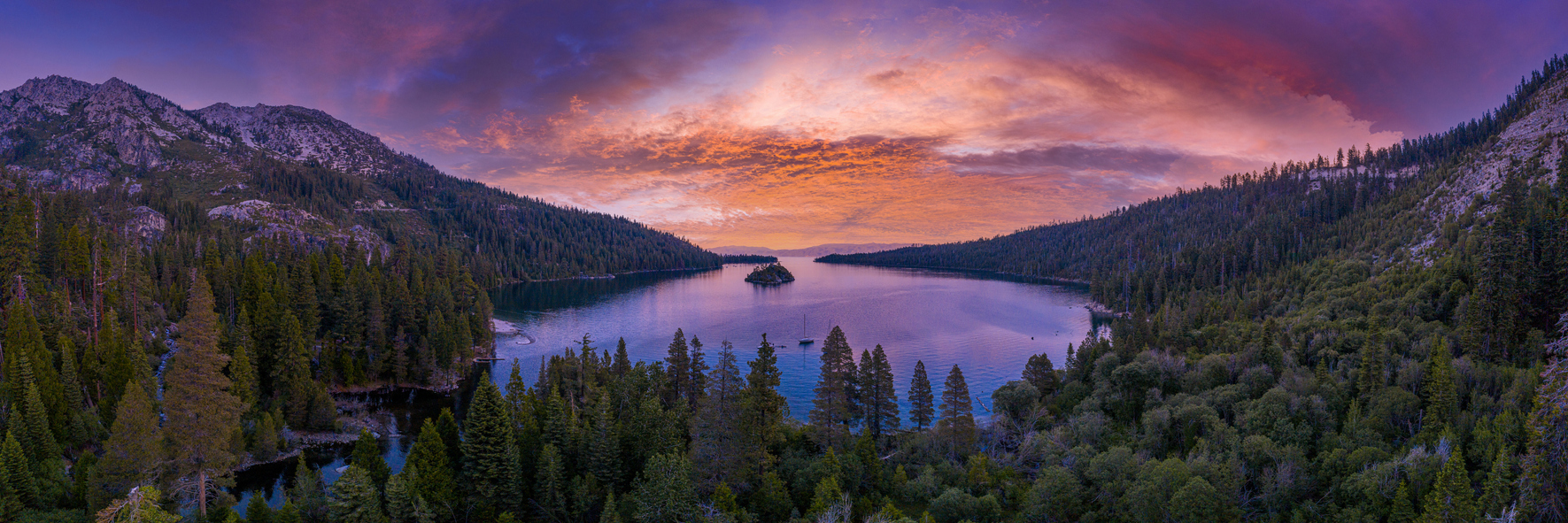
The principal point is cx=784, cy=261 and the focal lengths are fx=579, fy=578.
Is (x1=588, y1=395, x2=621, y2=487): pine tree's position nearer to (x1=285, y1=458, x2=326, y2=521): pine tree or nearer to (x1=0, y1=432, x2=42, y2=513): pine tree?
(x1=285, y1=458, x2=326, y2=521): pine tree

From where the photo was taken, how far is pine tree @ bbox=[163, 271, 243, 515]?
109 ft

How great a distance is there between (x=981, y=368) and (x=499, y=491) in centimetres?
6934

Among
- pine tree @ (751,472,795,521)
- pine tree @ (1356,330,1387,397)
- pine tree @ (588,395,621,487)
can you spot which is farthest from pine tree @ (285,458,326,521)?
pine tree @ (1356,330,1387,397)

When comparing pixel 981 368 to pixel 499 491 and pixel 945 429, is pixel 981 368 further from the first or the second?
pixel 499 491

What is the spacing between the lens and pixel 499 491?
132 feet

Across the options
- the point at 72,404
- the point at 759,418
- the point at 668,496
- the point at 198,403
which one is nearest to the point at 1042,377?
the point at 759,418

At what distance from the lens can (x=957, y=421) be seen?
50.0 metres

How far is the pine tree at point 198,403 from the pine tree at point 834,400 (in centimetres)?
3962

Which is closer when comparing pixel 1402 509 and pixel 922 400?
pixel 1402 509

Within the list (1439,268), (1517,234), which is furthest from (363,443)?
(1439,268)

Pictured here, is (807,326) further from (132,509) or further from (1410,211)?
(1410,211)

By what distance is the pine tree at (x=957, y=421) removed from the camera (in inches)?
1949

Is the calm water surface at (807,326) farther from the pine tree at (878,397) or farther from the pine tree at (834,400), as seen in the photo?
the pine tree at (878,397)

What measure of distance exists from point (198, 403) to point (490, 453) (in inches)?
634
